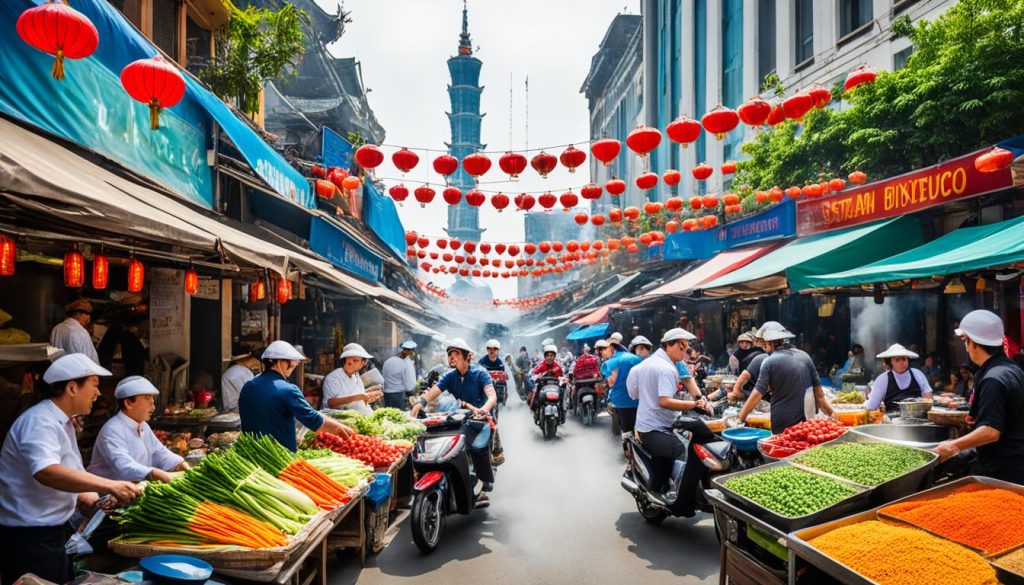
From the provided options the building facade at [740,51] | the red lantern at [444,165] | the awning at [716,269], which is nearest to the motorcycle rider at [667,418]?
the red lantern at [444,165]

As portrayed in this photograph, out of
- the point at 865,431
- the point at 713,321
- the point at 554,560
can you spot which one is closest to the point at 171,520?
the point at 554,560

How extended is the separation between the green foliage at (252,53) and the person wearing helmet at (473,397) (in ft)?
22.4

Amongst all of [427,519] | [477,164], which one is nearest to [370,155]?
[477,164]

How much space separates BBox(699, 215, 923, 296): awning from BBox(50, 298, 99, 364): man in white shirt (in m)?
10.3

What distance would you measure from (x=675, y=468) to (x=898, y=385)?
4.23m

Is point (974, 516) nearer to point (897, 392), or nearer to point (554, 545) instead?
point (554, 545)

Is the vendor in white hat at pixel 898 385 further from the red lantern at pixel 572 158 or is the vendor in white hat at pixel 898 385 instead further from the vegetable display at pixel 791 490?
the red lantern at pixel 572 158

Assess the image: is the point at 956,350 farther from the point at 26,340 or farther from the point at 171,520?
the point at 26,340

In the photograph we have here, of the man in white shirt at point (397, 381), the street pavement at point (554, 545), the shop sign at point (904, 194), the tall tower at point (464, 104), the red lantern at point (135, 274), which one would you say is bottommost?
the street pavement at point (554, 545)

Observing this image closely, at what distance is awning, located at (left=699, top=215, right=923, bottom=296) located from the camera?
10320 mm

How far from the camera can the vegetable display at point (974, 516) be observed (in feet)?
10.7

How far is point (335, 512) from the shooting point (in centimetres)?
436

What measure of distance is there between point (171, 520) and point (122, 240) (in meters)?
3.83

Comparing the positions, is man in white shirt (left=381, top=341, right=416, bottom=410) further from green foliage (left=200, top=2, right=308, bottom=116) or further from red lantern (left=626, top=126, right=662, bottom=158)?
red lantern (left=626, top=126, right=662, bottom=158)
